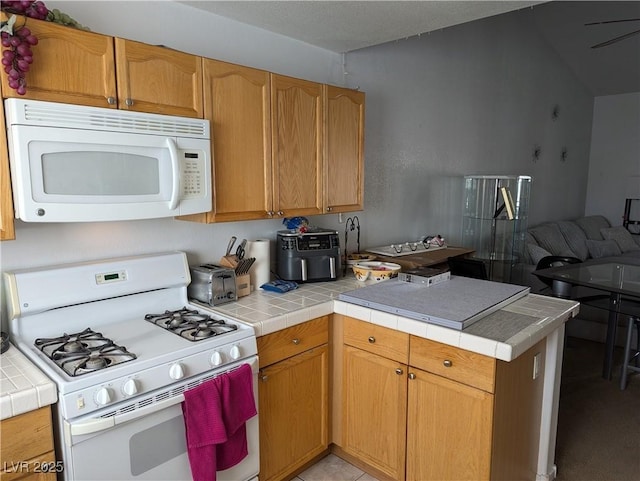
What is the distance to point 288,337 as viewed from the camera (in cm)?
207

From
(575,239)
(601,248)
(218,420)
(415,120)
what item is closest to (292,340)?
(218,420)

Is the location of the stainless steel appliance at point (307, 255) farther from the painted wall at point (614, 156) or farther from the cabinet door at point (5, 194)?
the painted wall at point (614, 156)

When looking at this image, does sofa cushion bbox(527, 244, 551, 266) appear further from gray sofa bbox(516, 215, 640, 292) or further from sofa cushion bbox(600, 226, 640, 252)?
sofa cushion bbox(600, 226, 640, 252)

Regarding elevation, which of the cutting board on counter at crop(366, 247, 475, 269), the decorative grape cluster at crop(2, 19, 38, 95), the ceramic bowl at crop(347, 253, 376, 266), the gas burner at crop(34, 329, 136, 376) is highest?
the decorative grape cluster at crop(2, 19, 38, 95)

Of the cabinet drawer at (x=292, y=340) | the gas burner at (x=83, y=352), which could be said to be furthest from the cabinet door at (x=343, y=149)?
the gas burner at (x=83, y=352)

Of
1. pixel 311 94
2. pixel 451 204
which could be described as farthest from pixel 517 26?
pixel 311 94

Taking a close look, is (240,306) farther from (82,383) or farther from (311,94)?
(311,94)

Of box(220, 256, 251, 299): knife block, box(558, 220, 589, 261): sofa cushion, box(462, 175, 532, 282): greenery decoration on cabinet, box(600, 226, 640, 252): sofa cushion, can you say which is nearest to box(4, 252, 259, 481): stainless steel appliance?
box(220, 256, 251, 299): knife block

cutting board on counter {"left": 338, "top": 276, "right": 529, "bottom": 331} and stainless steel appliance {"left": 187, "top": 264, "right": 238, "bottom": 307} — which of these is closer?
cutting board on counter {"left": 338, "top": 276, "right": 529, "bottom": 331}

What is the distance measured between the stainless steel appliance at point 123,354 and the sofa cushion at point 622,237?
20.1ft

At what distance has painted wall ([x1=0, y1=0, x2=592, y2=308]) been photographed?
202 centimetres

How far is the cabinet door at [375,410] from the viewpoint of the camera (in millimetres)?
2086

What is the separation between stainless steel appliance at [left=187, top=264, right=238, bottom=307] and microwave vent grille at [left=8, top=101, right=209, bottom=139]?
0.64 metres

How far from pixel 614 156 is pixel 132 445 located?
7628 millimetres
